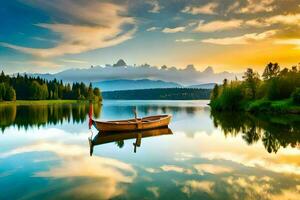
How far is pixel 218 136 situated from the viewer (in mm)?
37062

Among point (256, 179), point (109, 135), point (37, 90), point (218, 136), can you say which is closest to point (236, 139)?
point (218, 136)

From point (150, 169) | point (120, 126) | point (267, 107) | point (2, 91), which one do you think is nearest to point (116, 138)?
point (120, 126)

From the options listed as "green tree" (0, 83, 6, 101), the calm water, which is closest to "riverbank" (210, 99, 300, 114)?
the calm water

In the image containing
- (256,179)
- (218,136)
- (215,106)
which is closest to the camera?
(256,179)

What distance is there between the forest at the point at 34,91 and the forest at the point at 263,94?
9816 centimetres

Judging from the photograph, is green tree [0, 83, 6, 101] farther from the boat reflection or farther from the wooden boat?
the boat reflection

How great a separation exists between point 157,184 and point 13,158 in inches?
514

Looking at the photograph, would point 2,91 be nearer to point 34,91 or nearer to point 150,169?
point 34,91

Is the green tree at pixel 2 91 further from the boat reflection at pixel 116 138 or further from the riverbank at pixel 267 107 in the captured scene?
the boat reflection at pixel 116 138

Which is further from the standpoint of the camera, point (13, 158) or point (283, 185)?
point (13, 158)

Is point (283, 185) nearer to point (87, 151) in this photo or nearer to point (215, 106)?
point (87, 151)

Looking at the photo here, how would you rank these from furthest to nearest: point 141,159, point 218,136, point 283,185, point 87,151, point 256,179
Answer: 1. point 218,136
2. point 87,151
3. point 141,159
4. point 256,179
5. point 283,185

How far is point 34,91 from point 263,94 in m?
118

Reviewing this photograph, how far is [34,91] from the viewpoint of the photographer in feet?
543
